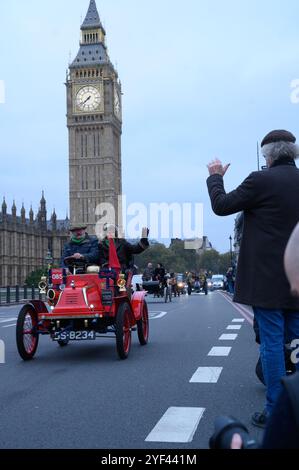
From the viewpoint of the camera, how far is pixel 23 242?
103 metres

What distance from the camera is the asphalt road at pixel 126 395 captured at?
411 centimetres

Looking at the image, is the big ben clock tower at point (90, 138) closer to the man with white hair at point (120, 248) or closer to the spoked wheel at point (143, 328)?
the spoked wheel at point (143, 328)

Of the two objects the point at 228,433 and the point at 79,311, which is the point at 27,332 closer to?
the point at 79,311

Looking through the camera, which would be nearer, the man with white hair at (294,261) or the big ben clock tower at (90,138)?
the man with white hair at (294,261)

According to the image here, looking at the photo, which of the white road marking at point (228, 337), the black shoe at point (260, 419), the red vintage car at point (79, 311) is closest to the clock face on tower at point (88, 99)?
the white road marking at point (228, 337)

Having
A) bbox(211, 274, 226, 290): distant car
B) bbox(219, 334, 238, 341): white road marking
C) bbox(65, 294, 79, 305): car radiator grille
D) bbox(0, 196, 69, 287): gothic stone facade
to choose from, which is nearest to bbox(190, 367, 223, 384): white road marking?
bbox(65, 294, 79, 305): car radiator grille

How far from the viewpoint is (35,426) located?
4414mm

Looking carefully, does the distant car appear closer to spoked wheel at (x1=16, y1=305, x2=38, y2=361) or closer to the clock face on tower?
the clock face on tower

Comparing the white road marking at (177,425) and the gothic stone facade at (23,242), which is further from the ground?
the gothic stone facade at (23,242)

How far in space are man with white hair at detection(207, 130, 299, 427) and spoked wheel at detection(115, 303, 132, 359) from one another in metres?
3.47

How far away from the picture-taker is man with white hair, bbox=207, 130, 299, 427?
4121mm

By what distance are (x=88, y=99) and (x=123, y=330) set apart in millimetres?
112585

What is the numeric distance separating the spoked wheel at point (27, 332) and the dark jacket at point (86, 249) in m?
1.01
